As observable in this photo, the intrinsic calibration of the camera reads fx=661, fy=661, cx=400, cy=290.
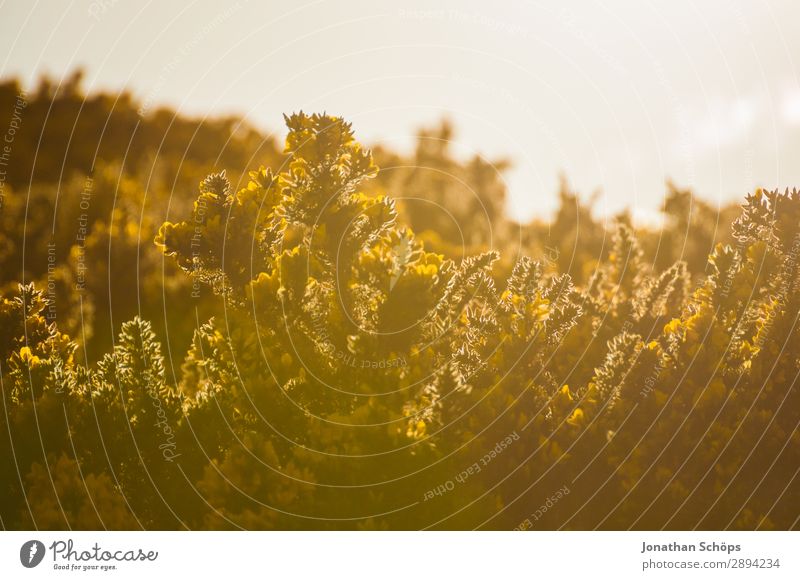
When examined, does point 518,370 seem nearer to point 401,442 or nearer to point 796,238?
point 401,442

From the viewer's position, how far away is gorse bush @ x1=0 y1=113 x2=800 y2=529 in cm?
245

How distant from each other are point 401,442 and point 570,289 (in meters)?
1.21

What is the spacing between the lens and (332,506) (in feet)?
8.30

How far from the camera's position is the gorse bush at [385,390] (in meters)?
2.45
